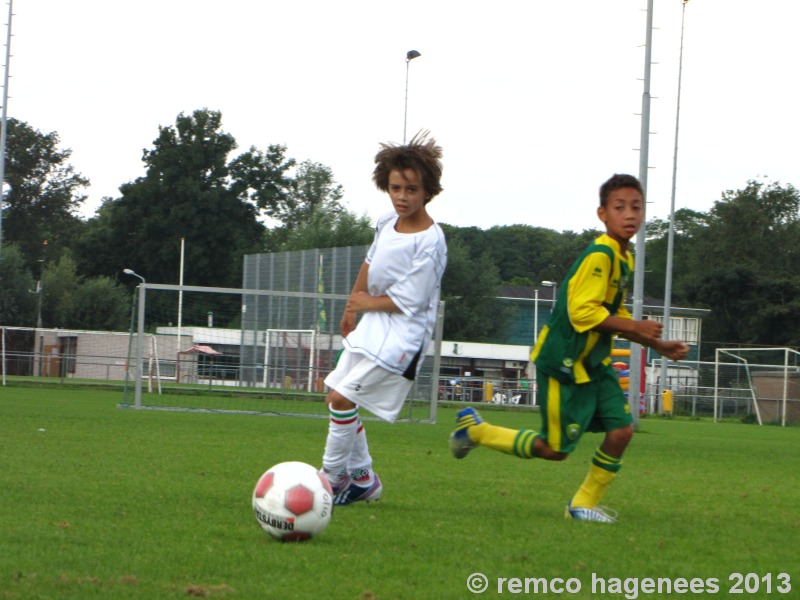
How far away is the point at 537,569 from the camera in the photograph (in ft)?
14.9

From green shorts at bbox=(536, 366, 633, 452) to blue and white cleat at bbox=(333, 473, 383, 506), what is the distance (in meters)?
Result: 1.18

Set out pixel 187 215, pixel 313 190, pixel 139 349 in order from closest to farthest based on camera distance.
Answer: pixel 139 349
pixel 187 215
pixel 313 190

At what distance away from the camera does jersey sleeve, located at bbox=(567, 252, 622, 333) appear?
582 centimetres

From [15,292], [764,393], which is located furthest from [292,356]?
[15,292]

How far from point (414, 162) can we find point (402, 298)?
2.47 feet

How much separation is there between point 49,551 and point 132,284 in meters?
73.3

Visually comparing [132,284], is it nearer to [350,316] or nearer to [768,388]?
[768,388]

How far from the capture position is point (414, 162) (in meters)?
6.46

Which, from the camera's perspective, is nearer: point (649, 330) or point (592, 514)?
point (649, 330)

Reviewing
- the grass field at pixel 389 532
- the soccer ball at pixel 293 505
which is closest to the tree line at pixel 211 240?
the grass field at pixel 389 532

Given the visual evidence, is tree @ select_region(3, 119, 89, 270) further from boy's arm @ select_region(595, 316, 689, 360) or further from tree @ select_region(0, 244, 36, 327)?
boy's arm @ select_region(595, 316, 689, 360)

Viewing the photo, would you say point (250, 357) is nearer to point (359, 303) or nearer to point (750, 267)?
point (359, 303)

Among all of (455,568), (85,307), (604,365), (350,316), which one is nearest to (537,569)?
(455,568)

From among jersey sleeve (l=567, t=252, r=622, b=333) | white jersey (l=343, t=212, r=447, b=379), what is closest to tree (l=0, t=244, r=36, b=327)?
white jersey (l=343, t=212, r=447, b=379)
